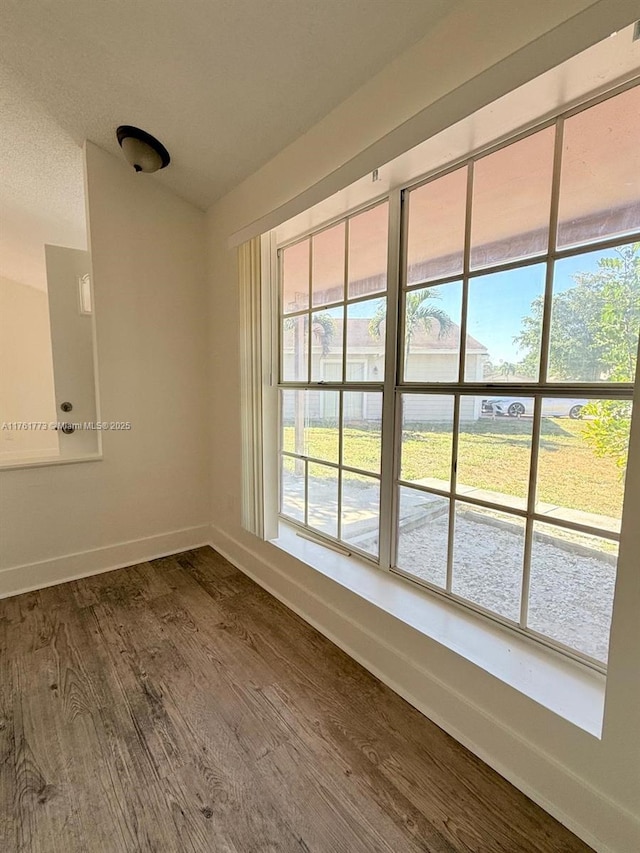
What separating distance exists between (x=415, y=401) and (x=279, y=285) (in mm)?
1227

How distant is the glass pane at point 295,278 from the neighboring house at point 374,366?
0.17 metres

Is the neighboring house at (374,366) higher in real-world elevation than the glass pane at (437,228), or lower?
lower

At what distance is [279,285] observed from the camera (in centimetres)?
236

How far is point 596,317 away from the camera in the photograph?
1151 mm

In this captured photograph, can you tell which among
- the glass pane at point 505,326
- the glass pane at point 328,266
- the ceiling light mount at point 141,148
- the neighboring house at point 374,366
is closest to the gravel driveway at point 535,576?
the neighboring house at point 374,366

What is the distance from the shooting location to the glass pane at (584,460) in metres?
1.15

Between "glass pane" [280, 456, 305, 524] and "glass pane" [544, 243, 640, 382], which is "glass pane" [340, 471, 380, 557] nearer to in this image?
"glass pane" [280, 456, 305, 524]

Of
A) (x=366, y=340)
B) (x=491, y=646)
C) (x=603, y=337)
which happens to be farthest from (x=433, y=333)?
(x=491, y=646)

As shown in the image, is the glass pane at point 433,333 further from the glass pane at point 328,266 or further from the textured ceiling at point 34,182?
the textured ceiling at point 34,182

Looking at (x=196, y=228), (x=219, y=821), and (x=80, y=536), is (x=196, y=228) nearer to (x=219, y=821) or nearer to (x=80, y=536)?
(x=80, y=536)

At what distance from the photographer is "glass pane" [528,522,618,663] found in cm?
119

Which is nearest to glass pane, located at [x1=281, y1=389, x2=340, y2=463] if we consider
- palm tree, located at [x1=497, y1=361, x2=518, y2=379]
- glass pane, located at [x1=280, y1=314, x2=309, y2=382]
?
glass pane, located at [x1=280, y1=314, x2=309, y2=382]

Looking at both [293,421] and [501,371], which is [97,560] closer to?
[293,421]

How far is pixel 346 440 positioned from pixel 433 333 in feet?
2.30
